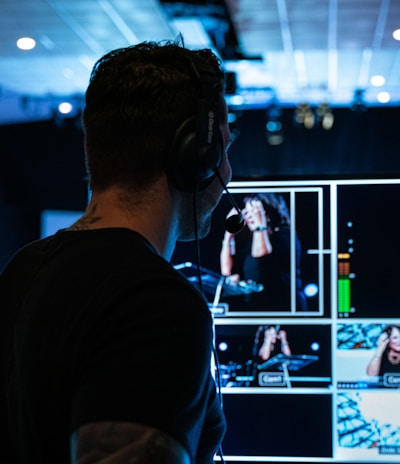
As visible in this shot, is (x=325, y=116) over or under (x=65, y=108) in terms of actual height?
under

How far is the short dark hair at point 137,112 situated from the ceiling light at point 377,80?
20.0 feet

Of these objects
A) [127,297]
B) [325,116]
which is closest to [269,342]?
[127,297]

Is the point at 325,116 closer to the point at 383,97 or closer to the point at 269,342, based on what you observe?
the point at 383,97

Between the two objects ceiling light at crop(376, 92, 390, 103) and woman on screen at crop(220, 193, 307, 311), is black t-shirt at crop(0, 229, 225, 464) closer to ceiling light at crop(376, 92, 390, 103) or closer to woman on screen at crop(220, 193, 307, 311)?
woman on screen at crop(220, 193, 307, 311)

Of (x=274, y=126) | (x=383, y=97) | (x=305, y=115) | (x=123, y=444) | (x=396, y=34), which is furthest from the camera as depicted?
(x=274, y=126)

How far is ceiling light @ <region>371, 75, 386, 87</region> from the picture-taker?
21.6ft

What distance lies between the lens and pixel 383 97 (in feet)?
23.2

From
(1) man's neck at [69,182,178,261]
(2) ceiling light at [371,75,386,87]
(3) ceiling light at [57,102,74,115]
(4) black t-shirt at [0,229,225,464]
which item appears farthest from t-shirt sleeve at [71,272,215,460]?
(3) ceiling light at [57,102,74,115]

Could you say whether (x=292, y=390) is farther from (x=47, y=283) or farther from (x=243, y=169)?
(x=243, y=169)

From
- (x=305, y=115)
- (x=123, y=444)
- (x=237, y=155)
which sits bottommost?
(x=123, y=444)

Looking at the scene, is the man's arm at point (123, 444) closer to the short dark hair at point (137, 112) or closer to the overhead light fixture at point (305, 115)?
the short dark hair at point (137, 112)

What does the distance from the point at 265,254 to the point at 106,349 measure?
1009 millimetres

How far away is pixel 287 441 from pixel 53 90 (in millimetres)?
5967

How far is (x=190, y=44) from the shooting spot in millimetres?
5523
